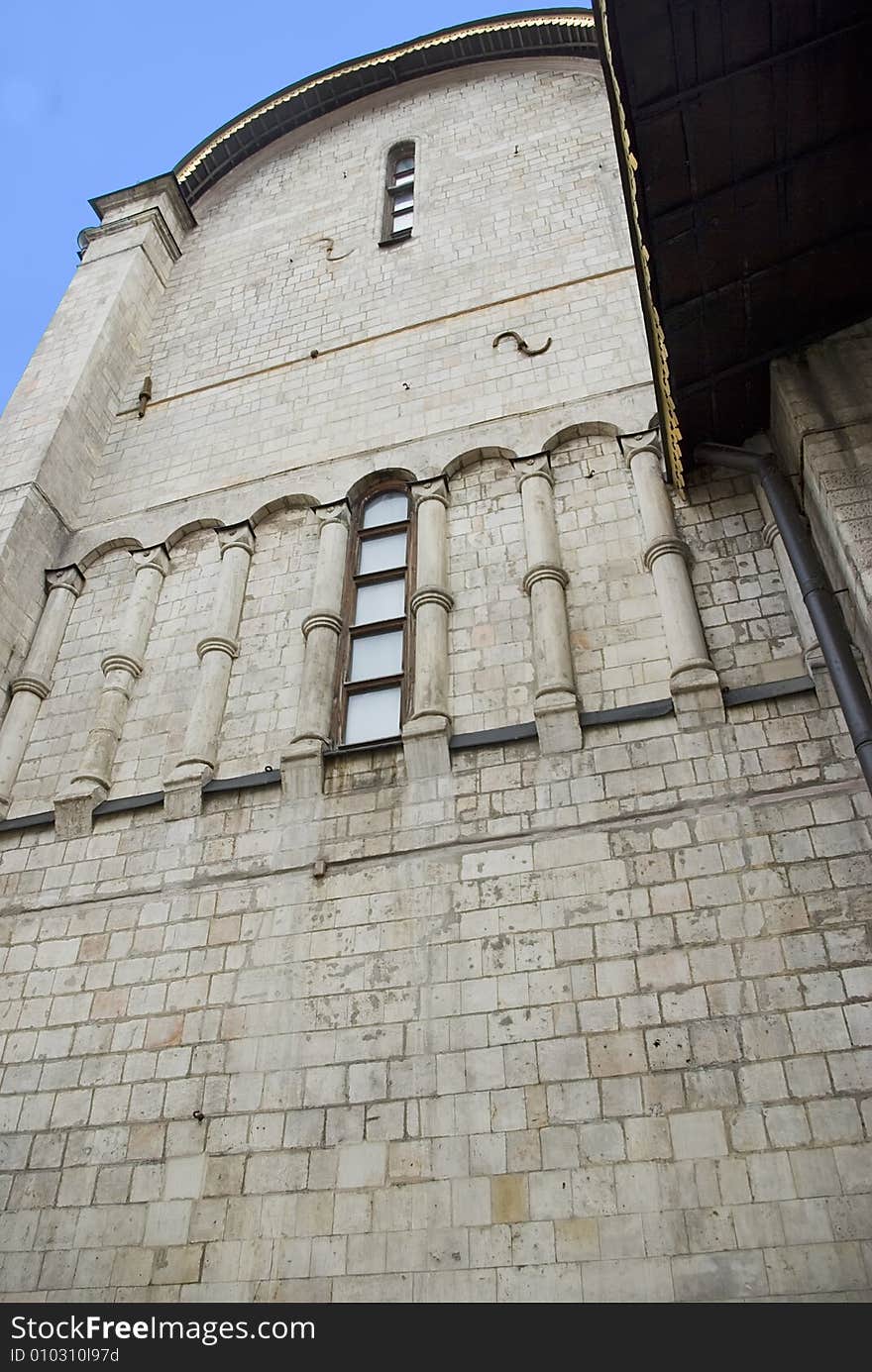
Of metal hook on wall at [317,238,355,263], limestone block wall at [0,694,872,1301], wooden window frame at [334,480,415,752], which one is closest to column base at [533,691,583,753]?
limestone block wall at [0,694,872,1301]

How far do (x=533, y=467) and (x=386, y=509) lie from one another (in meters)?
1.38

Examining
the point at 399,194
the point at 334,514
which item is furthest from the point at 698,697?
the point at 399,194

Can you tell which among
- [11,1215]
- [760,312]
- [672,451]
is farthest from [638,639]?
[11,1215]

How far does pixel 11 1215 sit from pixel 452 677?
4.26 metres

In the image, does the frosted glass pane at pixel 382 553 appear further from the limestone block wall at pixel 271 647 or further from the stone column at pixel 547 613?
the stone column at pixel 547 613

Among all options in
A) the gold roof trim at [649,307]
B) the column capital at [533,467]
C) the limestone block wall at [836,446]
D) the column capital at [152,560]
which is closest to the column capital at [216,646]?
the column capital at [152,560]

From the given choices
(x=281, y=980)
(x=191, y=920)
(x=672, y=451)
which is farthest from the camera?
(x=672, y=451)

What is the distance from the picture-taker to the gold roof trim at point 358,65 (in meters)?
14.6

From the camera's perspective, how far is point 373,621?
855cm

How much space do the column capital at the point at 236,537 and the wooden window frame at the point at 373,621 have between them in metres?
0.93

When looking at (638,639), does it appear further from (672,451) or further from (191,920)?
(191,920)

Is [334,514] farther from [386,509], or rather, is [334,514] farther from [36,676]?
[36,676]

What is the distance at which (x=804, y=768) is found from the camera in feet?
20.8

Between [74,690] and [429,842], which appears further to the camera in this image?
[74,690]
